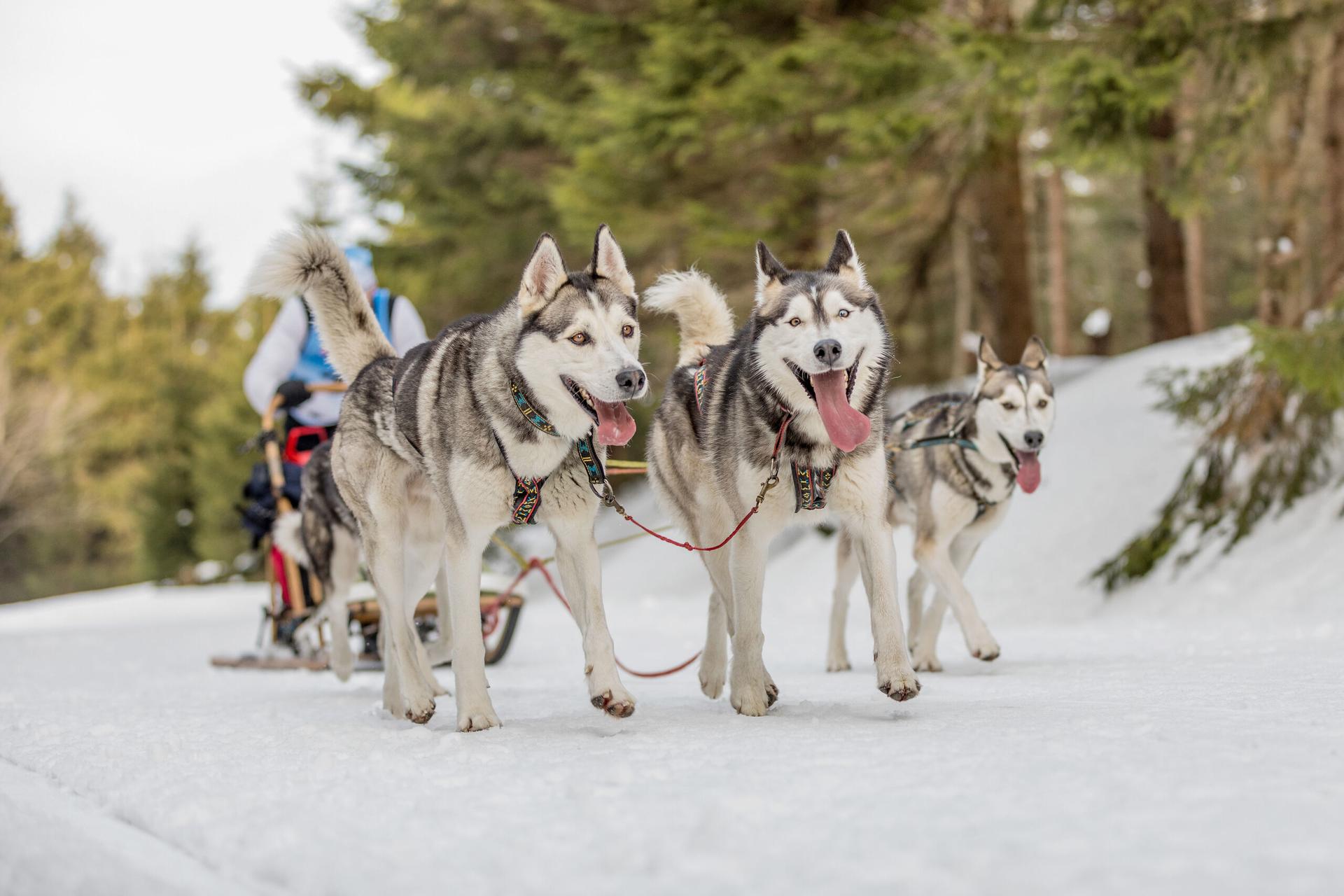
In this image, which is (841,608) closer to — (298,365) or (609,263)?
(609,263)

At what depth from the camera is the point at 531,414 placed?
14.8 ft

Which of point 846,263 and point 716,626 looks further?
point 716,626

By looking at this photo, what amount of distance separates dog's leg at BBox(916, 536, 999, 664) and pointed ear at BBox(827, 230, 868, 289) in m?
1.93

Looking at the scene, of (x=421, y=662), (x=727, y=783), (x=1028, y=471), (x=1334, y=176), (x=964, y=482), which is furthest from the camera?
(x=1334, y=176)

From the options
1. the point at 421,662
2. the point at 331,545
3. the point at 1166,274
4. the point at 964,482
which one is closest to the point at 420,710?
the point at 421,662

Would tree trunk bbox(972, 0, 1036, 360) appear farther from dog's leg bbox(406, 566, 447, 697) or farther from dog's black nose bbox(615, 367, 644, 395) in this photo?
dog's black nose bbox(615, 367, 644, 395)

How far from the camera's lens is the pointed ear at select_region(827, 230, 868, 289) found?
4797 millimetres

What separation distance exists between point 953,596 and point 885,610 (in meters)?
1.74

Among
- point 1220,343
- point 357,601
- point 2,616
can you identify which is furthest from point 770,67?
point 2,616

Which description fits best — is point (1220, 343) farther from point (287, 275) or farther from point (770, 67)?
point (287, 275)

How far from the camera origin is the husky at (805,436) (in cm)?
448

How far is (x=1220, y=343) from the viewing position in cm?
1429

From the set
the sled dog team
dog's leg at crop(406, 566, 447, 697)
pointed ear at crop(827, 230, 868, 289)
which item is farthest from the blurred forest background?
pointed ear at crop(827, 230, 868, 289)

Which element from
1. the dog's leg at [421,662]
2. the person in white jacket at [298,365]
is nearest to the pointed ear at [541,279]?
the dog's leg at [421,662]
